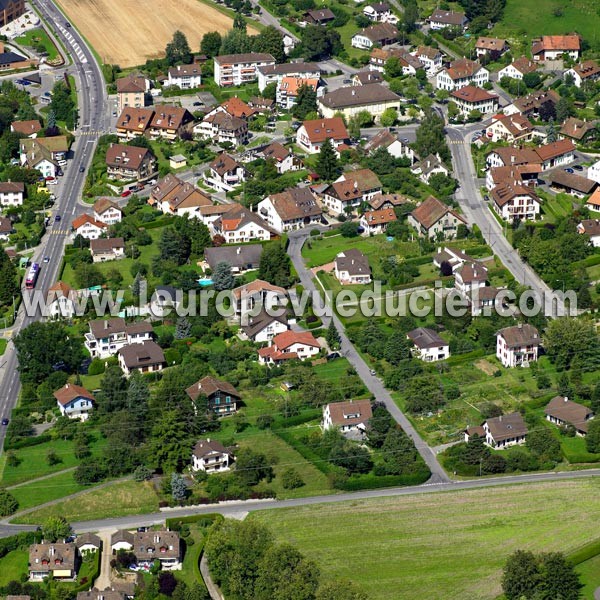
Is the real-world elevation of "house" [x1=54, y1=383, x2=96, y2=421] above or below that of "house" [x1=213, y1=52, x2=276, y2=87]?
below

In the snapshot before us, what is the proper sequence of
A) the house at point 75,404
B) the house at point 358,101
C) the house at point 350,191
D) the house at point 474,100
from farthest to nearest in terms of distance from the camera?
1. the house at point 474,100
2. the house at point 358,101
3. the house at point 350,191
4. the house at point 75,404

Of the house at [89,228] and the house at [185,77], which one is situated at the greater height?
the house at [185,77]

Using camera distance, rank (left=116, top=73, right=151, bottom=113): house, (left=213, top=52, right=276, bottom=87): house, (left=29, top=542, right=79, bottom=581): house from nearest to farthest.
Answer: (left=29, top=542, right=79, bottom=581): house < (left=116, top=73, right=151, bottom=113): house < (left=213, top=52, right=276, bottom=87): house

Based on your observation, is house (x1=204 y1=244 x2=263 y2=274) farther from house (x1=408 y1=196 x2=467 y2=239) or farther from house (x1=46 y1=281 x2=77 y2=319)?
house (x1=408 y1=196 x2=467 y2=239)

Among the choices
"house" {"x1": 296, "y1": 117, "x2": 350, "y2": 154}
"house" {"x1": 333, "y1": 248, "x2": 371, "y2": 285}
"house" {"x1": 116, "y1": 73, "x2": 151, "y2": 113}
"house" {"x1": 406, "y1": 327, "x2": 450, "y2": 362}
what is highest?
"house" {"x1": 116, "y1": 73, "x2": 151, "y2": 113}

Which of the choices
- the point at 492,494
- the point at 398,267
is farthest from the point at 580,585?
the point at 398,267

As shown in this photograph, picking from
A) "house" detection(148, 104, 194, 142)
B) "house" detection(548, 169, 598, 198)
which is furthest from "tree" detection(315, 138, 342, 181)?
"house" detection(548, 169, 598, 198)

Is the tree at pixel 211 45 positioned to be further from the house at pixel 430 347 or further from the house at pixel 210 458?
the house at pixel 210 458

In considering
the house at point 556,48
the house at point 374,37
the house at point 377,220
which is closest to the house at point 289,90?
the house at point 374,37
